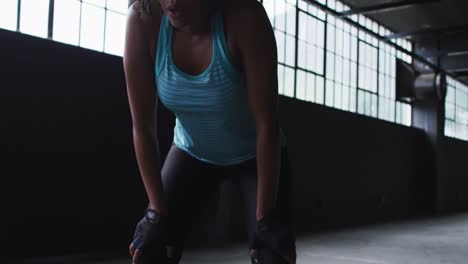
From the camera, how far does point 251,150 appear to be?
1629 millimetres

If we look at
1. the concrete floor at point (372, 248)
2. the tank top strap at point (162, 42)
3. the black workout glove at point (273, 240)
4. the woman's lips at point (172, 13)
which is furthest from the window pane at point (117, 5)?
the black workout glove at point (273, 240)

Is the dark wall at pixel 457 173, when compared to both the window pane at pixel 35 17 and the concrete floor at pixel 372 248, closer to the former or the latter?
the concrete floor at pixel 372 248

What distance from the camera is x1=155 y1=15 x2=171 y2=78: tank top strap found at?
1465mm

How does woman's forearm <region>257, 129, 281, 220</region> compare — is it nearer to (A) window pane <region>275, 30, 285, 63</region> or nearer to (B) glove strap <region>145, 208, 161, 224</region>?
(B) glove strap <region>145, 208, 161, 224</region>

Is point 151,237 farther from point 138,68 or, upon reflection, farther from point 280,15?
point 280,15

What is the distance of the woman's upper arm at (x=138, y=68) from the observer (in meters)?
1.48

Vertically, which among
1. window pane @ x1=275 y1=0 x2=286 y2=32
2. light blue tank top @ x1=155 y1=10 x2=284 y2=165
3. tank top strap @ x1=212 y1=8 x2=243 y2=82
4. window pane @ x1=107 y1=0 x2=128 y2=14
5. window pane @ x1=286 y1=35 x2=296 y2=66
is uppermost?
window pane @ x1=275 y1=0 x2=286 y2=32

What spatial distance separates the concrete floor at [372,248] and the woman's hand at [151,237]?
124 inches

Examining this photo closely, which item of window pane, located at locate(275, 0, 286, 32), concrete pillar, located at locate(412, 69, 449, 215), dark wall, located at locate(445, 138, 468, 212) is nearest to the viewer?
window pane, located at locate(275, 0, 286, 32)

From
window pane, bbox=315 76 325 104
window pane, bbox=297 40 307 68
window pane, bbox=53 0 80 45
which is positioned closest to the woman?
window pane, bbox=53 0 80 45

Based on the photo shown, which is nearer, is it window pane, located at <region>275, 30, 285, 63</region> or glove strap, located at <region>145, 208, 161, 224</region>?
glove strap, located at <region>145, 208, 161, 224</region>

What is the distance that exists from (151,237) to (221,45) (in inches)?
22.4

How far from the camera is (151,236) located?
4.99 ft

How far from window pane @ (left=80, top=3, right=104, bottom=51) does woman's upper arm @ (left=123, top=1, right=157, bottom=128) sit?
3.63m
